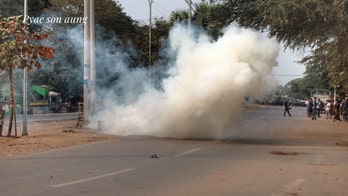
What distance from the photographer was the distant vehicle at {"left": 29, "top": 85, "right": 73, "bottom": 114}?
159 ft

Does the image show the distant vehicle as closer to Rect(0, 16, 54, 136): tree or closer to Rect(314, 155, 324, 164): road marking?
Rect(0, 16, 54, 136): tree

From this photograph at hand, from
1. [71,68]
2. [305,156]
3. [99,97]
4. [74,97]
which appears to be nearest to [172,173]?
[305,156]

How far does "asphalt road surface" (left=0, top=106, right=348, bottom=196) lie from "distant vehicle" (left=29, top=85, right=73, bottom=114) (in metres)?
33.0

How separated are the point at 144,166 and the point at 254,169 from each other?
2.43 metres

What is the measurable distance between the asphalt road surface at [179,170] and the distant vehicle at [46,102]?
32986 mm

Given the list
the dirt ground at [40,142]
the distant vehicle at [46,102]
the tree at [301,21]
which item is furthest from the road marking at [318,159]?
the distant vehicle at [46,102]

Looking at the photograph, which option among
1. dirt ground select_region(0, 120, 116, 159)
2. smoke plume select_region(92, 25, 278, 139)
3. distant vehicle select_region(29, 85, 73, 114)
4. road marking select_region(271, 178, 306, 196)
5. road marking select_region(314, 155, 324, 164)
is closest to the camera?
road marking select_region(271, 178, 306, 196)

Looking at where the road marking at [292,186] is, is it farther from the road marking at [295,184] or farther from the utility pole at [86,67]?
the utility pole at [86,67]

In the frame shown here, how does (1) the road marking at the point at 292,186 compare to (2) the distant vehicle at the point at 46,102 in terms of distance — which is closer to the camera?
(1) the road marking at the point at 292,186

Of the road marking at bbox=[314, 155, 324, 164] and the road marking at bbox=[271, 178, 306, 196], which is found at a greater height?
the road marking at bbox=[314, 155, 324, 164]

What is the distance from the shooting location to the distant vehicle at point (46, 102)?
48438 mm

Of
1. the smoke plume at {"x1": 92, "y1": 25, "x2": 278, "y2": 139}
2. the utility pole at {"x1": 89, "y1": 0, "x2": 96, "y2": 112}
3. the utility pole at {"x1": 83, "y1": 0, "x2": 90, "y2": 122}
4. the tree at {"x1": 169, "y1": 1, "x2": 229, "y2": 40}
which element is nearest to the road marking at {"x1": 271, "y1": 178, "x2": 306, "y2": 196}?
the smoke plume at {"x1": 92, "y1": 25, "x2": 278, "y2": 139}

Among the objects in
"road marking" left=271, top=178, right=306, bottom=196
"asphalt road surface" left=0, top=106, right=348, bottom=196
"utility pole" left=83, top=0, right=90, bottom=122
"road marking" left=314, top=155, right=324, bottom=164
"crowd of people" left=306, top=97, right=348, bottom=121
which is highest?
"utility pole" left=83, top=0, right=90, bottom=122

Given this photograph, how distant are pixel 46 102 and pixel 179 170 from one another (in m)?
40.8
